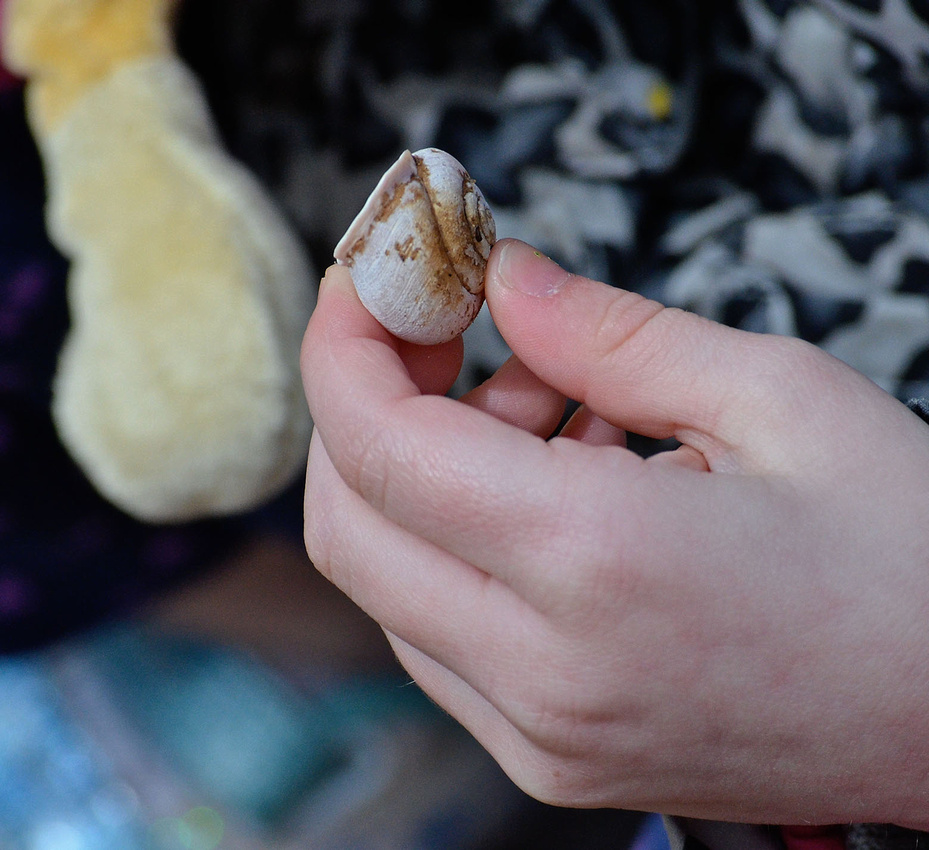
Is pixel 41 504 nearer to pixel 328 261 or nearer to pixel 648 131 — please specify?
pixel 328 261

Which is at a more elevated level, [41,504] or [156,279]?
[156,279]

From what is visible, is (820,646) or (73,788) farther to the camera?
(73,788)

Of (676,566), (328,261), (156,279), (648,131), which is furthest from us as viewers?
(328,261)

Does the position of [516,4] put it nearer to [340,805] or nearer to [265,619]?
[265,619]

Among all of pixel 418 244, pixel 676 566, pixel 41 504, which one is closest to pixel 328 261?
pixel 41 504

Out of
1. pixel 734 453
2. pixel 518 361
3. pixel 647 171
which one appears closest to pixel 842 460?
pixel 734 453

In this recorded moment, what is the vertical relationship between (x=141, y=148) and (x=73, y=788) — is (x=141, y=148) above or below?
above

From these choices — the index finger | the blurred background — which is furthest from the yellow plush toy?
the index finger
